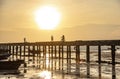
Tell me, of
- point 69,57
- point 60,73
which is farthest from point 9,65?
point 69,57

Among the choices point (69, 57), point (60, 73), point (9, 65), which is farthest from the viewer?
point (69, 57)

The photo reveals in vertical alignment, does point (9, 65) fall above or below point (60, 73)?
above

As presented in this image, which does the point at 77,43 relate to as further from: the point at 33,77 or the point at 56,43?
the point at 33,77

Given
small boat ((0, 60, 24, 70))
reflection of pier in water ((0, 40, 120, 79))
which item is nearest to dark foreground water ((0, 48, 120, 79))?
reflection of pier in water ((0, 40, 120, 79))

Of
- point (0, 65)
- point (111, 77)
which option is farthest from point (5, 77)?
point (111, 77)

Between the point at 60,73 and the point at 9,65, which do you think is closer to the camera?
the point at 60,73

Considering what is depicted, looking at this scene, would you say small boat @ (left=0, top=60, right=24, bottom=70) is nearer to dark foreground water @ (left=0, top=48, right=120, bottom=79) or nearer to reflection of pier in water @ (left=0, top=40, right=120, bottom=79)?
dark foreground water @ (left=0, top=48, right=120, bottom=79)

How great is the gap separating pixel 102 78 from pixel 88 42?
508 inches

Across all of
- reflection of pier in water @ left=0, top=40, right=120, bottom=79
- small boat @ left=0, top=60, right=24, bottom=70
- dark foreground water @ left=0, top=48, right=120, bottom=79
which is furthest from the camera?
reflection of pier in water @ left=0, top=40, right=120, bottom=79

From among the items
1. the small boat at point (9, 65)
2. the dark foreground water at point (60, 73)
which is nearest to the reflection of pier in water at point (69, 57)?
the dark foreground water at point (60, 73)

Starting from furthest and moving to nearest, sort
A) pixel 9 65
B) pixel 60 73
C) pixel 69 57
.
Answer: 1. pixel 69 57
2. pixel 9 65
3. pixel 60 73

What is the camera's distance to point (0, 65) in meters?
35.0

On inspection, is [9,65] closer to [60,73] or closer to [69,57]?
[60,73]

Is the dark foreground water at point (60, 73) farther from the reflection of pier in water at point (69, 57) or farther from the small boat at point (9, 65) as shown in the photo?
the small boat at point (9, 65)
